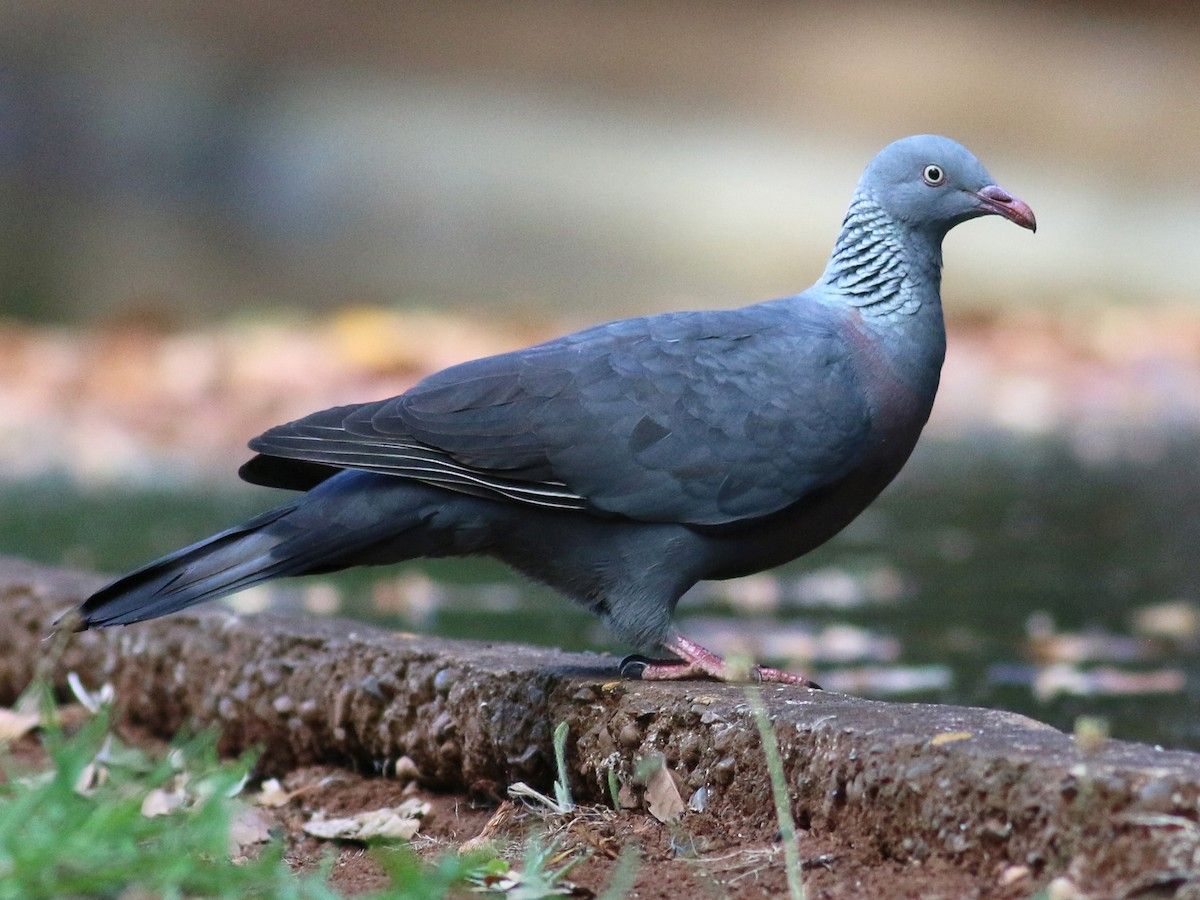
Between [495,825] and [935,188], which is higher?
[935,188]

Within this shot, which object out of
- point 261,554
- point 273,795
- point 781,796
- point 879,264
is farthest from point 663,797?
point 879,264

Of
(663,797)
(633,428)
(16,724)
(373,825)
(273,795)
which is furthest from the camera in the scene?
(16,724)

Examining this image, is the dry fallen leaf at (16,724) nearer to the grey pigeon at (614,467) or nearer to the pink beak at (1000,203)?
the grey pigeon at (614,467)

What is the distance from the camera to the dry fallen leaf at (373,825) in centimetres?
292

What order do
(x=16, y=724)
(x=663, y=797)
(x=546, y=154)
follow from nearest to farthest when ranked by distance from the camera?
(x=663, y=797) < (x=16, y=724) < (x=546, y=154)

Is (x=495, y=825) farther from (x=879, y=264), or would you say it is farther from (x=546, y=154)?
(x=546, y=154)

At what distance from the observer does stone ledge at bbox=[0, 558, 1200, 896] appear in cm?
215

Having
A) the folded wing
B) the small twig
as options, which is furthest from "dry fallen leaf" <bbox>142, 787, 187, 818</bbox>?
the small twig

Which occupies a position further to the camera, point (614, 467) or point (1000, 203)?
point (1000, 203)

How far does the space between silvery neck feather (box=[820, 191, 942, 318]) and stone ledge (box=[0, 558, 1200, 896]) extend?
90 cm

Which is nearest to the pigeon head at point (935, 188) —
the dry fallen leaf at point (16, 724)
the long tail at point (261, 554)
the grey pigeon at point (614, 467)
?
the grey pigeon at point (614, 467)

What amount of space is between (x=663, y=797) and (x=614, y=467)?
2.25ft

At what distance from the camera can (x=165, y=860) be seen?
2119mm

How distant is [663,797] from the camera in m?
2.70
